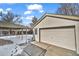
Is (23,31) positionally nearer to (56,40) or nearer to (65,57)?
(56,40)

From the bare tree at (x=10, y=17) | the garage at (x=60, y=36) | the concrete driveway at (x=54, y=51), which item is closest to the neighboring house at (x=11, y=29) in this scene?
the bare tree at (x=10, y=17)

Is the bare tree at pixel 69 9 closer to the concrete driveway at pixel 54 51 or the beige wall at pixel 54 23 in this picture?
the beige wall at pixel 54 23

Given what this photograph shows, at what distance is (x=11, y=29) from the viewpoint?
2.45 metres

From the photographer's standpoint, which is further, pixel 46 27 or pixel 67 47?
pixel 46 27

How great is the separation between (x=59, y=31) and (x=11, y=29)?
2.69 ft

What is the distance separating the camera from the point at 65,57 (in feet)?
7.89

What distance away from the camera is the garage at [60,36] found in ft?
7.64

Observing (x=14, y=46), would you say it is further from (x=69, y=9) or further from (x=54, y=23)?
(x=69, y=9)

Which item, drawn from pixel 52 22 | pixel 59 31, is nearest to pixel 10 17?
pixel 52 22

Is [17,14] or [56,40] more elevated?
[17,14]

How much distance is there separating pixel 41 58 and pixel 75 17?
0.89m

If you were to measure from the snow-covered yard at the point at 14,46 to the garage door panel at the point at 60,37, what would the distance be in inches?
9.8

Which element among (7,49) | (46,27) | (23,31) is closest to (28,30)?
(23,31)

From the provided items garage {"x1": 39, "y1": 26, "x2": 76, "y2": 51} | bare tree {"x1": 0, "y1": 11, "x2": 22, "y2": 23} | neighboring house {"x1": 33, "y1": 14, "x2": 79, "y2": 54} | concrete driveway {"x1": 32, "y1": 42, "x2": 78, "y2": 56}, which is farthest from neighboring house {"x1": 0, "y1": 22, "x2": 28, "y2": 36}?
concrete driveway {"x1": 32, "y1": 42, "x2": 78, "y2": 56}
